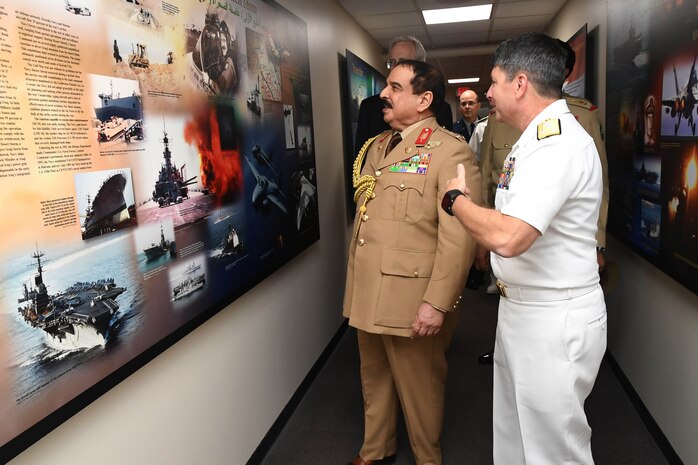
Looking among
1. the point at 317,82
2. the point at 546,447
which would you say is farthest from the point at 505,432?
the point at 317,82

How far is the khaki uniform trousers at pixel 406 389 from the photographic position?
220cm

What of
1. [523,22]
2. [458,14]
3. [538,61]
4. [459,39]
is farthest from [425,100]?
[459,39]

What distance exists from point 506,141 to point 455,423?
159cm

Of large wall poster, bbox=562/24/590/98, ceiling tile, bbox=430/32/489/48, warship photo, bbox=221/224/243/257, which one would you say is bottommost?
warship photo, bbox=221/224/243/257

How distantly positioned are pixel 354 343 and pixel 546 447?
2328 mm

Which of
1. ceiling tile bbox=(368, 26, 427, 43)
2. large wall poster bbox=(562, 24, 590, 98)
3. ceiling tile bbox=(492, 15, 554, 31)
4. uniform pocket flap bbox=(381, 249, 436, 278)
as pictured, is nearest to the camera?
uniform pocket flap bbox=(381, 249, 436, 278)

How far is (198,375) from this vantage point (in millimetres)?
1889

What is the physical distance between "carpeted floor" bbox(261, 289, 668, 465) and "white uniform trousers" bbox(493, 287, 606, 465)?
89 cm

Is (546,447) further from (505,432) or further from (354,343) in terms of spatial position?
(354,343)

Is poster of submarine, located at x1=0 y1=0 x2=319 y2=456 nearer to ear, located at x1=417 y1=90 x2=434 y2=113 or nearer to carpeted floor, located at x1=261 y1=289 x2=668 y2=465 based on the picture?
ear, located at x1=417 y1=90 x2=434 y2=113

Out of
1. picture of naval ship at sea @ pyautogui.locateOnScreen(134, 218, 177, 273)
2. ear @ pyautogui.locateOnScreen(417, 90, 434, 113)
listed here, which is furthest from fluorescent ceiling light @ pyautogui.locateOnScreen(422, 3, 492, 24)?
picture of naval ship at sea @ pyautogui.locateOnScreen(134, 218, 177, 273)

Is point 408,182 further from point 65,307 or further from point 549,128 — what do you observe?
point 65,307

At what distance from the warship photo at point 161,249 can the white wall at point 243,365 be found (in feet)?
1.10

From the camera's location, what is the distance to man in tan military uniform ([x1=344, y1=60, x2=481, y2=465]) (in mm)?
2020
